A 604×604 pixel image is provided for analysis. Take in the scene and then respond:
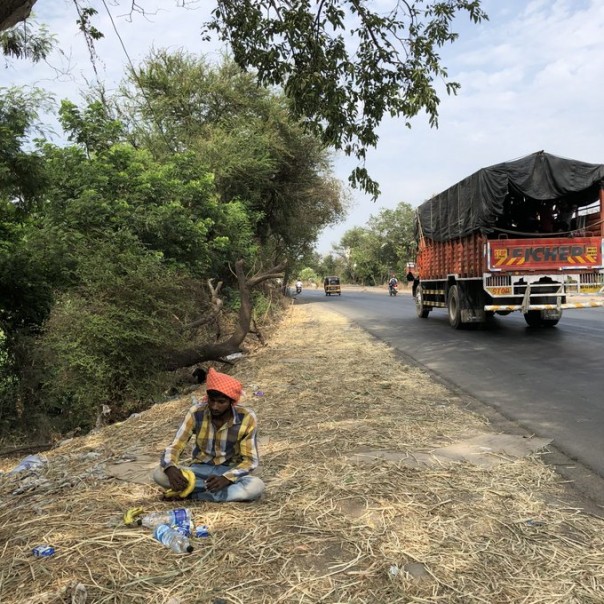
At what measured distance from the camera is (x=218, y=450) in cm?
347

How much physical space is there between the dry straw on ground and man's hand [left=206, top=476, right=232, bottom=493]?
0.15m

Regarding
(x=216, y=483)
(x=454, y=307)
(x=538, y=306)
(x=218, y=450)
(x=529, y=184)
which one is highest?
(x=529, y=184)

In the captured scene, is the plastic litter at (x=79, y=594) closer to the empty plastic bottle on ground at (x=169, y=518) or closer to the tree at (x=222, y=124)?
the empty plastic bottle on ground at (x=169, y=518)

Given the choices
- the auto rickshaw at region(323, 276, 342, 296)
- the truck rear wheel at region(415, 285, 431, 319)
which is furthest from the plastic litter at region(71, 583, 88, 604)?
the auto rickshaw at region(323, 276, 342, 296)

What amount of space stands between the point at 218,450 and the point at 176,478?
0.34m

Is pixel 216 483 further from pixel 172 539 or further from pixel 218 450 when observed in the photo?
pixel 172 539

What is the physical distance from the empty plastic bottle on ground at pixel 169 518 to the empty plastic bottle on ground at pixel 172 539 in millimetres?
72

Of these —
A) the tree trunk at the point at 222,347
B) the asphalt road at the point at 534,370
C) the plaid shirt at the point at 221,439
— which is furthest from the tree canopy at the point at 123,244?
the plaid shirt at the point at 221,439

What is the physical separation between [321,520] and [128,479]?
5.47ft

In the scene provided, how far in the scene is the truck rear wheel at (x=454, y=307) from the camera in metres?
13.8

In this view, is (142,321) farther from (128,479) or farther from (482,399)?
(482,399)

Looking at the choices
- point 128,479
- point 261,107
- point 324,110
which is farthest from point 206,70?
point 128,479

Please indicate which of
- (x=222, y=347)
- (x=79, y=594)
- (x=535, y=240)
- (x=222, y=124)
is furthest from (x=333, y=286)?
(x=79, y=594)

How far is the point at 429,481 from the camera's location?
12.3ft
